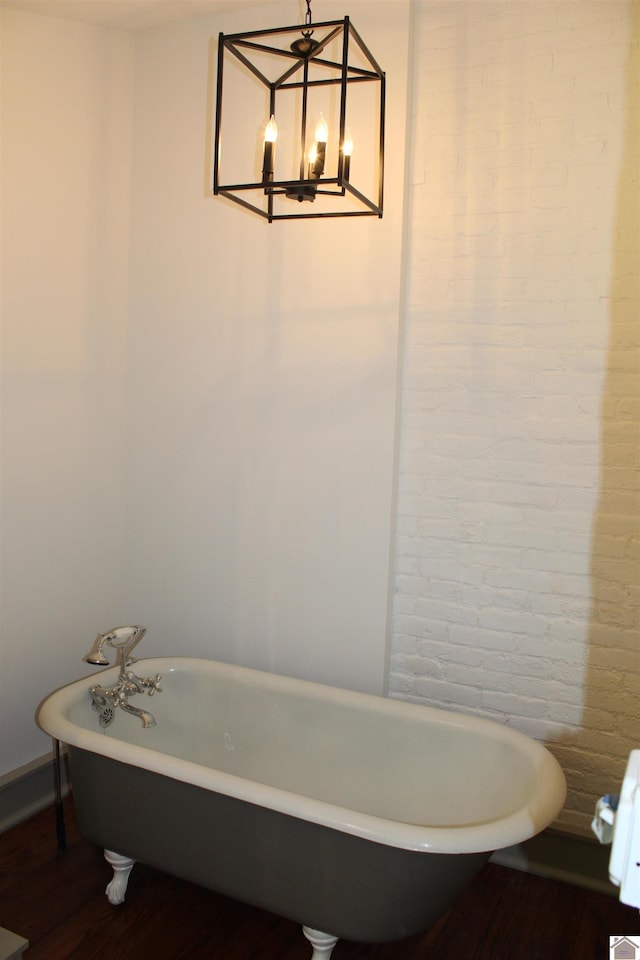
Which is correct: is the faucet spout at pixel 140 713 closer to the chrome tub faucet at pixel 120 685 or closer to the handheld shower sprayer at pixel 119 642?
the chrome tub faucet at pixel 120 685

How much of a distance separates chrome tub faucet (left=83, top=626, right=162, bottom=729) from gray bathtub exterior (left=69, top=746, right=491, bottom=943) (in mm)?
208

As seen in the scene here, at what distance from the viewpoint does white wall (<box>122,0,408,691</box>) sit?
2680mm

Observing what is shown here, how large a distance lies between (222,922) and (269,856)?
1.33ft

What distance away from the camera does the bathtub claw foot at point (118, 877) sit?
7.45 feet

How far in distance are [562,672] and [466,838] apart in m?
0.91

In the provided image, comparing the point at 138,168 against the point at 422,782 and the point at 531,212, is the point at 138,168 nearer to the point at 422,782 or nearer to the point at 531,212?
the point at 531,212

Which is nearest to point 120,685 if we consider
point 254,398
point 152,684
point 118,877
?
point 152,684

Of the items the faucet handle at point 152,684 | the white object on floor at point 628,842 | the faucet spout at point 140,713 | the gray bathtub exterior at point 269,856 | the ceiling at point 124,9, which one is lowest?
the gray bathtub exterior at point 269,856

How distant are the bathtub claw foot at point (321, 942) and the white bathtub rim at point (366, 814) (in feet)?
1.05

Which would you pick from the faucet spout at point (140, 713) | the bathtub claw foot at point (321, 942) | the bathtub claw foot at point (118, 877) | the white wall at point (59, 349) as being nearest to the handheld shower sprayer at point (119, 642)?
the faucet spout at point (140, 713)

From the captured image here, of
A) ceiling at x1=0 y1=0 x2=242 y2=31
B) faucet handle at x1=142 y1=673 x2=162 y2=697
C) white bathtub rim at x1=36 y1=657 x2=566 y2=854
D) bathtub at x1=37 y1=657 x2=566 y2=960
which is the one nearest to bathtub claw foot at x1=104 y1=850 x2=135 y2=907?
bathtub at x1=37 y1=657 x2=566 y2=960

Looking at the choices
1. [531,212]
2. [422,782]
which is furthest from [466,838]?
[531,212]

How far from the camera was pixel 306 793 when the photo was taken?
8.21 feet

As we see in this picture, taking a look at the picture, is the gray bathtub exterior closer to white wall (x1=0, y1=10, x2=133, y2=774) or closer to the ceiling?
white wall (x1=0, y1=10, x2=133, y2=774)
